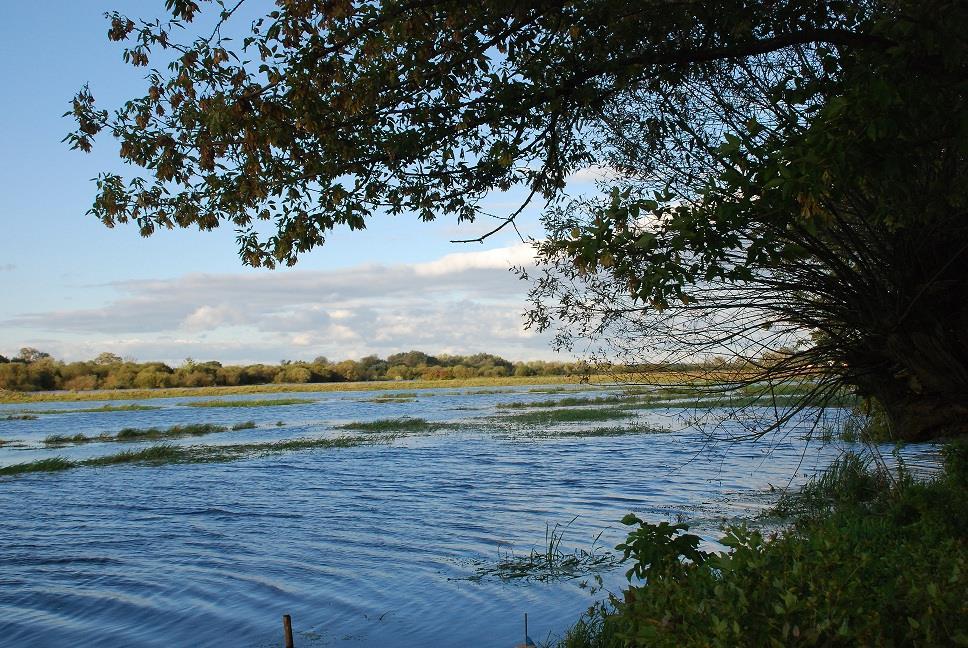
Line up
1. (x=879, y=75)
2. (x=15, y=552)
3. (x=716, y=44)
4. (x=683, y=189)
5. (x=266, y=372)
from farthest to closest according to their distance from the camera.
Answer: (x=266, y=372), (x=15, y=552), (x=683, y=189), (x=716, y=44), (x=879, y=75)

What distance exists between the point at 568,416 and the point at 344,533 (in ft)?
86.9

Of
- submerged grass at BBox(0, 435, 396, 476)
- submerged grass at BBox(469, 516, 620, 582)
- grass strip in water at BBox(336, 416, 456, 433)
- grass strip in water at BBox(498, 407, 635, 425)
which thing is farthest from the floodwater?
grass strip in water at BBox(498, 407, 635, 425)

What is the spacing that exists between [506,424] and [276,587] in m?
27.7

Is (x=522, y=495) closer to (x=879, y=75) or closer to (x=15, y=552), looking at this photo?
(x=15, y=552)

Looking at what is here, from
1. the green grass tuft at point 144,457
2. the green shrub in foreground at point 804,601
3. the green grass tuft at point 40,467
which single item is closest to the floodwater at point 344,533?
the green grass tuft at point 40,467

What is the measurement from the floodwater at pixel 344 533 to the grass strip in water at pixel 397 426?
28.8 feet

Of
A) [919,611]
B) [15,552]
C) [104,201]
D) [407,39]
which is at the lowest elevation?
[15,552]

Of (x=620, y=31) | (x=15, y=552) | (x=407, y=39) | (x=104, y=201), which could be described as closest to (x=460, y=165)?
(x=407, y=39)

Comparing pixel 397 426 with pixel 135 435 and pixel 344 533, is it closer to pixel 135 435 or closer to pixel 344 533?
pixel 135 435

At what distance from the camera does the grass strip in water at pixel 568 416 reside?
38875 millimetres

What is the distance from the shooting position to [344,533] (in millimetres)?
14742

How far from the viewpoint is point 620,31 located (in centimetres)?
870

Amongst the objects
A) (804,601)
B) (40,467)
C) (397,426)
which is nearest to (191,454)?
(40,467)

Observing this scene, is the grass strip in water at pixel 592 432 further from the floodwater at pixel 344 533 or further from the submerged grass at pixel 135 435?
the submerged grass at pixel 135 435
